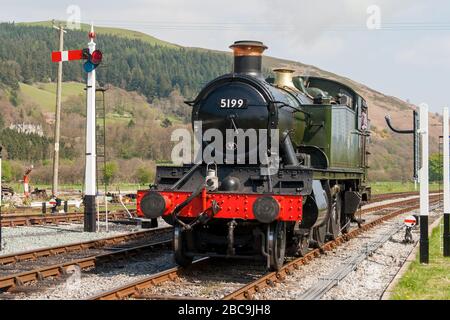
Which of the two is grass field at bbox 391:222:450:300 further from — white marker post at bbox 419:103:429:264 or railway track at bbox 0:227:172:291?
railway track at bbox 0:227:172:291

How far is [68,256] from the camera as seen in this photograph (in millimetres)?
12414

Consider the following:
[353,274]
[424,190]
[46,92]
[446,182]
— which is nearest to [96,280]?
[353,274]

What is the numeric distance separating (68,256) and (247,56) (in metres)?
5.31

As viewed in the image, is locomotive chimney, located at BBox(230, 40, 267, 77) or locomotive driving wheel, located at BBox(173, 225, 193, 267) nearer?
locomotive driving wheel, located at BBox(173, 225, 193, 267)

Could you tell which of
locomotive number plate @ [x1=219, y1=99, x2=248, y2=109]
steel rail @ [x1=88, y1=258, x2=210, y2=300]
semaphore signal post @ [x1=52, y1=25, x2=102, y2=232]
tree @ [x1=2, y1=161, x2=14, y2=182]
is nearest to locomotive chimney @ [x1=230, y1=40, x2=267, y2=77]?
locomotive number plate @ [x1=219, y1=99, x2=248, y2=109]

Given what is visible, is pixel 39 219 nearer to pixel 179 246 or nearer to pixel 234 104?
pixel 179 246

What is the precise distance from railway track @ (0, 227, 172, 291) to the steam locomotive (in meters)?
1.71

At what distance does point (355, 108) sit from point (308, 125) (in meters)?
3.54

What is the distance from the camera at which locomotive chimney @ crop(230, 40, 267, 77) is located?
36.4 feet

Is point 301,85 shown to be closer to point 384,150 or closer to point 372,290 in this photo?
point 372,290

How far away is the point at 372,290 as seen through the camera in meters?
9.12

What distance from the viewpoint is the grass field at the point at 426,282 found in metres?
8.71

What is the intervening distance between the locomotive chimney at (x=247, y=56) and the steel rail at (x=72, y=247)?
5226 mm
